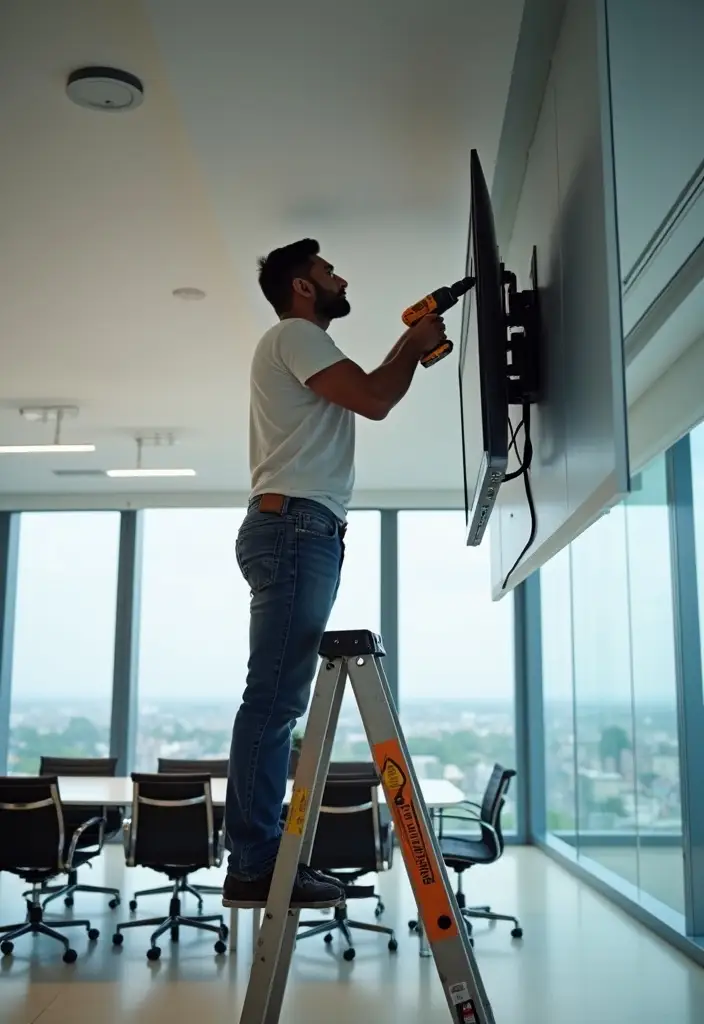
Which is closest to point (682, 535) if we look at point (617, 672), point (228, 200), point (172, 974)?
point (617, 672)

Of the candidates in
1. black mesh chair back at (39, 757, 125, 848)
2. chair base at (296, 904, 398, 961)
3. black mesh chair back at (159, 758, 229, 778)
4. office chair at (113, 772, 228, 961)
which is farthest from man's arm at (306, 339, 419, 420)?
black mesh chair back at (159, 758, 229, 778)

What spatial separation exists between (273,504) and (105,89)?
1810 mm

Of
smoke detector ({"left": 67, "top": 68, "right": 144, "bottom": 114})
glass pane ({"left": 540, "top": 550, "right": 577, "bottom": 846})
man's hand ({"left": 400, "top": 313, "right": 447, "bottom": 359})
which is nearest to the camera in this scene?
man's hand ({"left": 400, "top": 313, "right": 447, "bottom": 359})

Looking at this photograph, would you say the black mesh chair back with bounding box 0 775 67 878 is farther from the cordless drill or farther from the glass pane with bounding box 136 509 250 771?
the glass pane with bounding box 136 509 250 771

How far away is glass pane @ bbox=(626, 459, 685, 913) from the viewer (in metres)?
5.51

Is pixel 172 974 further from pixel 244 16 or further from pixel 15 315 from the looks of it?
pixel 244 16

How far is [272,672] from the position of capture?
6.54ft

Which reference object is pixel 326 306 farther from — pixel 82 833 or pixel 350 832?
pixel 82 833

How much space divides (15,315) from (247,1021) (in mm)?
4109

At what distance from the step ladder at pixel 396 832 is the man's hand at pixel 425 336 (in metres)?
0.63

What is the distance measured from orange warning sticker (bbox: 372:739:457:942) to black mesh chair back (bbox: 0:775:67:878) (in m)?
3.93

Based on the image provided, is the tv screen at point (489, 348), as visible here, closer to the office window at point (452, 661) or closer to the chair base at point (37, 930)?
the chair base at point (37, 930)

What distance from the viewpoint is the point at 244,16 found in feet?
8.57

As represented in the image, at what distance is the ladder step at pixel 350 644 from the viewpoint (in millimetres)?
1984
